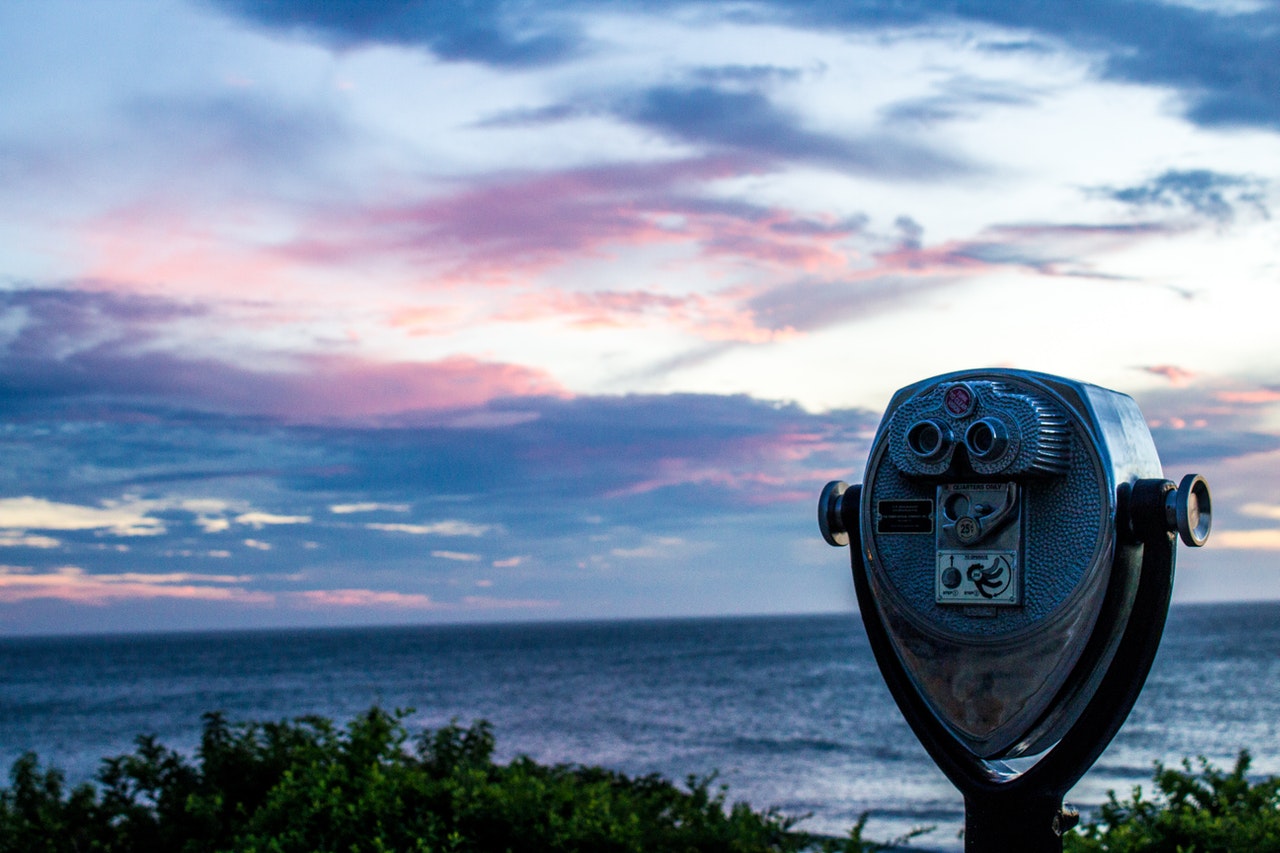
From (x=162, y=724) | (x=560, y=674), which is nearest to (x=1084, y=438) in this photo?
(x=162, y=724)

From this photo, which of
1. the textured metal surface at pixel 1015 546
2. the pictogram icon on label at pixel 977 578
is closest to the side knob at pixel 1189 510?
the textured metal surface at pixel 1015 546

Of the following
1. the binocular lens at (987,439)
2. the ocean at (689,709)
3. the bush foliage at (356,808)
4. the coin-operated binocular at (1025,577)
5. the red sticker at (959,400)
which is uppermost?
the red sticker at (959,400)

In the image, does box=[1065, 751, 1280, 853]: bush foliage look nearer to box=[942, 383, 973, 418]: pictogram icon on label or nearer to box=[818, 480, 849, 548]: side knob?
box=[818, 480, 849, 548]: side knob

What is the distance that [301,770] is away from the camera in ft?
19.2

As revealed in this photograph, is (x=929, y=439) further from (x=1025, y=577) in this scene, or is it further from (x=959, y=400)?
(x=1025, y=577)

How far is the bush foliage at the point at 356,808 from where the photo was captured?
5273 millimetres

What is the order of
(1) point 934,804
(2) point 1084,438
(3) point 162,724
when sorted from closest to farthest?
1. (2) point 1084,438
2. (1) point 934,804
3. (3) point 162,724

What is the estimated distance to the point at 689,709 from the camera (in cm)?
4728

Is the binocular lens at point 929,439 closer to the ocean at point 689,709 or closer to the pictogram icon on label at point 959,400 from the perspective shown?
the pictogram icon on label at point 959,400

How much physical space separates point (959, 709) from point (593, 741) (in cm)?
3569

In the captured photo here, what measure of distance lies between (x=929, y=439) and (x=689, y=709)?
4534 cm

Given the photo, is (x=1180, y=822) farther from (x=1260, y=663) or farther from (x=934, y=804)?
(x=1260, y=663)

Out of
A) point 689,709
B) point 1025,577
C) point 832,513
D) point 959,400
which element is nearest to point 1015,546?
point 1025,577

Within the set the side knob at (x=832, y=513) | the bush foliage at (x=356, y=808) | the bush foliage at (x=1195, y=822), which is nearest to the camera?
the side knob at (x=832, y=513)
